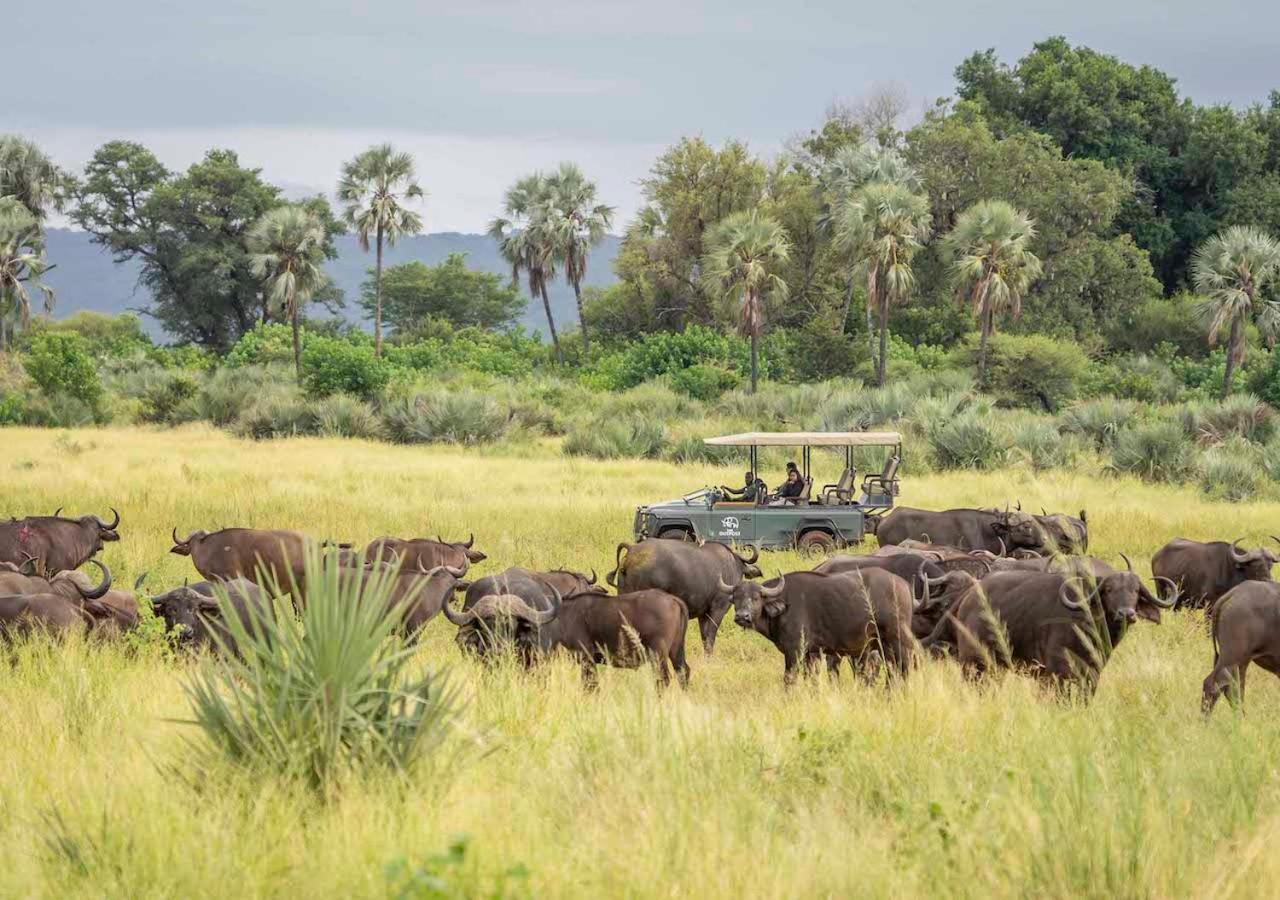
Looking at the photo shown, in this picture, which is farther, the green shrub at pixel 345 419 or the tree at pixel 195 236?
the tree at pixel 195 236

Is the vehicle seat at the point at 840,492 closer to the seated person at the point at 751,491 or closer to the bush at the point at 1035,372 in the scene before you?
the seated person at the point at 751,491

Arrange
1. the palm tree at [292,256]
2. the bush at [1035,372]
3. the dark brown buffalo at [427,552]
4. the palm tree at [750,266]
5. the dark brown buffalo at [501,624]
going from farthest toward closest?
the palm tree at [292,256], the bush at [1035,372], the palm tree at [750,266], the dark brown buffalo at [427,552], the dark brown buffalo at [501,624]

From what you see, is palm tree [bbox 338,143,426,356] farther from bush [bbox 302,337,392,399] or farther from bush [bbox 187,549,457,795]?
bush [bbox 187,549,457,795]

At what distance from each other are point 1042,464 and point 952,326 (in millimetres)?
30202

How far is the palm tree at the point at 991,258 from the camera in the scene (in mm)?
49219

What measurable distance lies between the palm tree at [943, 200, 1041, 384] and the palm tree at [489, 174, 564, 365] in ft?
85.0

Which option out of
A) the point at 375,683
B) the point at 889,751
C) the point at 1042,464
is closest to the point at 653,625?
the point at 889,751

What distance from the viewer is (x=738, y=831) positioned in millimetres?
6465

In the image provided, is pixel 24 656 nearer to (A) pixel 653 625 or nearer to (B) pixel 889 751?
(A) pixel 653 625

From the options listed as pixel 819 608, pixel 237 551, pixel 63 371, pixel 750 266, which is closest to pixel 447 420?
pixel 750 266

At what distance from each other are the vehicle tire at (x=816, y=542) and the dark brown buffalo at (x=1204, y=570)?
5.52m

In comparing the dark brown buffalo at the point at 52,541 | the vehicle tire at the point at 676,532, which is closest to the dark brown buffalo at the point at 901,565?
the vehicle tire at the point at 676,532

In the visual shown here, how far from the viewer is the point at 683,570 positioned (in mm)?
14250

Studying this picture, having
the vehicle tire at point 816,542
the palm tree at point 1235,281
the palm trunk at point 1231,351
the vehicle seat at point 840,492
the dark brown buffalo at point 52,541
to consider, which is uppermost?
the palm tree at point 1235,281
